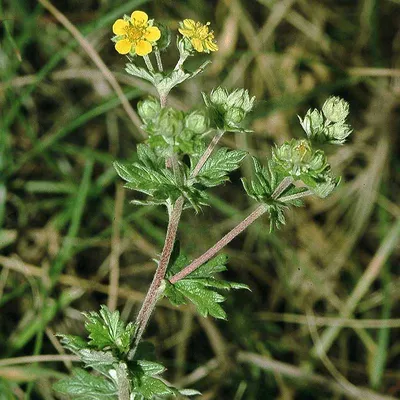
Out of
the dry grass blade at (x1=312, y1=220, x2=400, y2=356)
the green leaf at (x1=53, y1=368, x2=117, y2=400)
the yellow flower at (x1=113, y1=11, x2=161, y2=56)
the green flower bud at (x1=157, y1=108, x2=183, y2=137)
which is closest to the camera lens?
the green flower bud at (x1=157, y1=108, x2=183, y2=137)

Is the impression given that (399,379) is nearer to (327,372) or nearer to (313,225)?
(327,372)

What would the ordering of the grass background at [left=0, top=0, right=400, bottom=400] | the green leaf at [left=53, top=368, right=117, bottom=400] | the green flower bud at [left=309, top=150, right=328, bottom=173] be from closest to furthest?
1. the green flower bud at [left=309, top=150, right=328, bottom=173]
2. the green leaf at [left=53, top=368, right=117, bottom=400]
3. the grass background at [left=0, top=0, right=400, bottom=400]

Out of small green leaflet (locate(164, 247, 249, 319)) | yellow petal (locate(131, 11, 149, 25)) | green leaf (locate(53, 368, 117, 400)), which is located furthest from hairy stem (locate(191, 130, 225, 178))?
green leaf (locate(53, 368, 117, 400))

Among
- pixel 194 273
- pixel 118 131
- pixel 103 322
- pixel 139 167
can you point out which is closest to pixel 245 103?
pixel 139 167

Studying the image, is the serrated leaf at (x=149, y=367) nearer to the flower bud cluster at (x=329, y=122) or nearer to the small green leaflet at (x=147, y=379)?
the small green leaflet at (x=147, y=379)

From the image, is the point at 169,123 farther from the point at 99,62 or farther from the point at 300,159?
the point at 99,62

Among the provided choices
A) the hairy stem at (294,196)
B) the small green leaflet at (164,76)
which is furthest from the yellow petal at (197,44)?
the hairy stem at (294,196)

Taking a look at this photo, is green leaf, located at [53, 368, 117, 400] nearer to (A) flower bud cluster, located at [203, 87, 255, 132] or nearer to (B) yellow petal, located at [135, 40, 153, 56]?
(A) flower bud cluster, located at [203, 87, 255, 132]

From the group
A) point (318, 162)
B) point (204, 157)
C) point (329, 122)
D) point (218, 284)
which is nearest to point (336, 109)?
point (329, 122)
